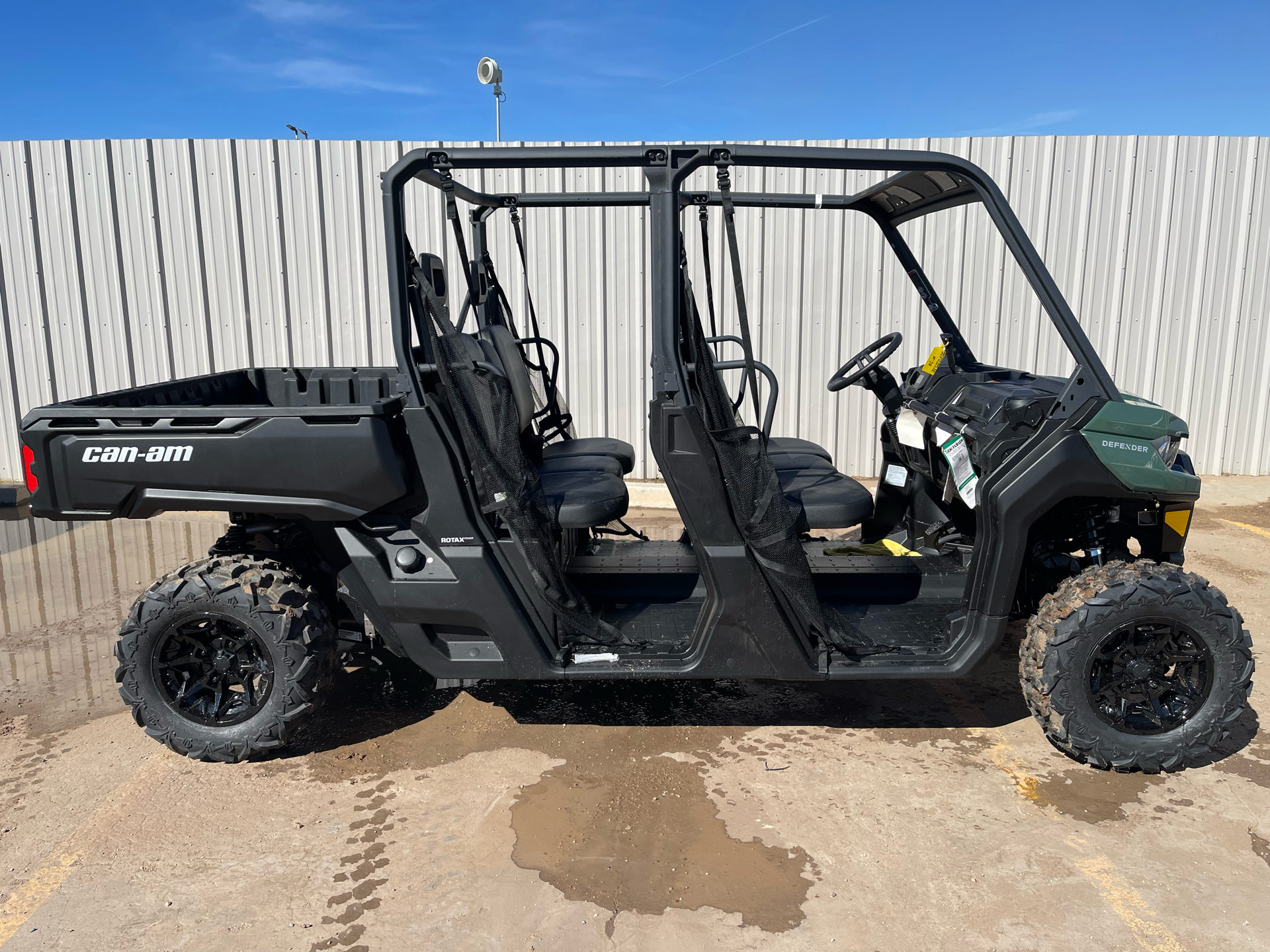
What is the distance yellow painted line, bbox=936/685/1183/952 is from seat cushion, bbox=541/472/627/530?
167cm

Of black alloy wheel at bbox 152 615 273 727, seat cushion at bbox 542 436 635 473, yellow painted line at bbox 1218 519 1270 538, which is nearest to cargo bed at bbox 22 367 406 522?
black alloy wheel at bbox 152 615 273 727

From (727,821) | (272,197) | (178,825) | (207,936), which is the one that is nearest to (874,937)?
(727,821)

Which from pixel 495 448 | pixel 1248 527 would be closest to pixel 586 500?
pixel 495 448

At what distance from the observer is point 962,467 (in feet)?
10.6

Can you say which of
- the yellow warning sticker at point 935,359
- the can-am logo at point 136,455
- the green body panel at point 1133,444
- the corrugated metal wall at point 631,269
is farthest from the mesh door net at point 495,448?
the corrugated metal wall at point 631,269

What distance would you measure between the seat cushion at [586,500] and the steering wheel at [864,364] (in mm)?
1224

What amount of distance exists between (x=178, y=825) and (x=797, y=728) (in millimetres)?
2203

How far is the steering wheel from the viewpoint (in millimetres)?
3947

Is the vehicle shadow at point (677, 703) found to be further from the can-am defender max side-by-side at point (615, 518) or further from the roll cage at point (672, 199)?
the roll cage at point (672, 199)

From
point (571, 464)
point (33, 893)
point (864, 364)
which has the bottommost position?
point (33, 893)

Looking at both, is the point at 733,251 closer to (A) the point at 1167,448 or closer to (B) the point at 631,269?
(A) the point at 1167,448

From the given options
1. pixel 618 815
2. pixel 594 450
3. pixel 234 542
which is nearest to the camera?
pixel 618 815

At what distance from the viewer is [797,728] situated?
3.37 m

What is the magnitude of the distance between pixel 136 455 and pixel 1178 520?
3703mm
